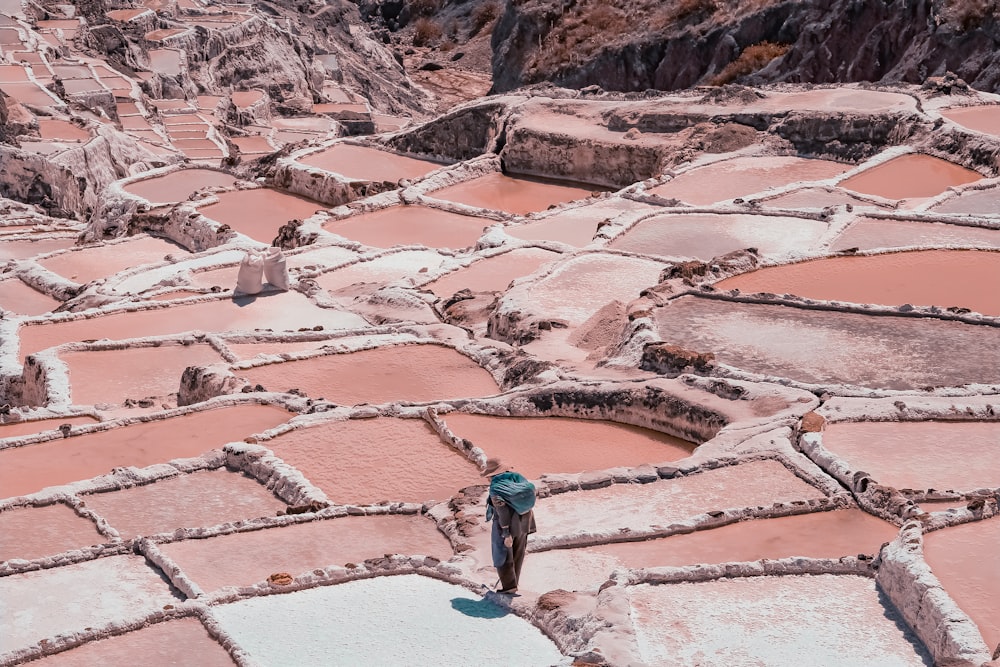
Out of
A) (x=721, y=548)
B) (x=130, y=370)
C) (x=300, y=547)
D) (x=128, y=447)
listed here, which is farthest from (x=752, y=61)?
(x=300, y=547)

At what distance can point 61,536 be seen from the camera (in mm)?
10688

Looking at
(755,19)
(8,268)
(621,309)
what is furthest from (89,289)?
(755,19)

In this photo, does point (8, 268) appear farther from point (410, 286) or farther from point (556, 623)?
point (556, 623)

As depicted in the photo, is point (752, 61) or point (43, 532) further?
point (752, 61)

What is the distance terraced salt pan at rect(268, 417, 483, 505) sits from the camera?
11.8m

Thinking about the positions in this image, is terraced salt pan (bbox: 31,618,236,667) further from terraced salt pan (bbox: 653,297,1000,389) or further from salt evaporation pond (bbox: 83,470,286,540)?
terraced salt pan (bbox: 653,297,1000,389)

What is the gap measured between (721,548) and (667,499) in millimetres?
1116

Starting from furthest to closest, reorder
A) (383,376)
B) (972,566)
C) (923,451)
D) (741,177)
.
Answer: (741,177) → (383,376) → (923,451) → (972,566)

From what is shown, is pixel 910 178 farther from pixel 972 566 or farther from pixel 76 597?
pixel 76 597

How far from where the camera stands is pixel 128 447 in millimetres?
13172

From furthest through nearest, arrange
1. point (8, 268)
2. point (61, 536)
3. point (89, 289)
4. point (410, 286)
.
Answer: point (8, 268) < point (89, 289) < point (410, 286) < point (61, 536)

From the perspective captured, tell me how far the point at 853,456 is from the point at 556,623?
4002 mm

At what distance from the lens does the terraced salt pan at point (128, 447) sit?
12.5 metres

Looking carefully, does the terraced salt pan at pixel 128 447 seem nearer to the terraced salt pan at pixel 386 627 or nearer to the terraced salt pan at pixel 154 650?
the terraced salt pan at pixel 154 650
